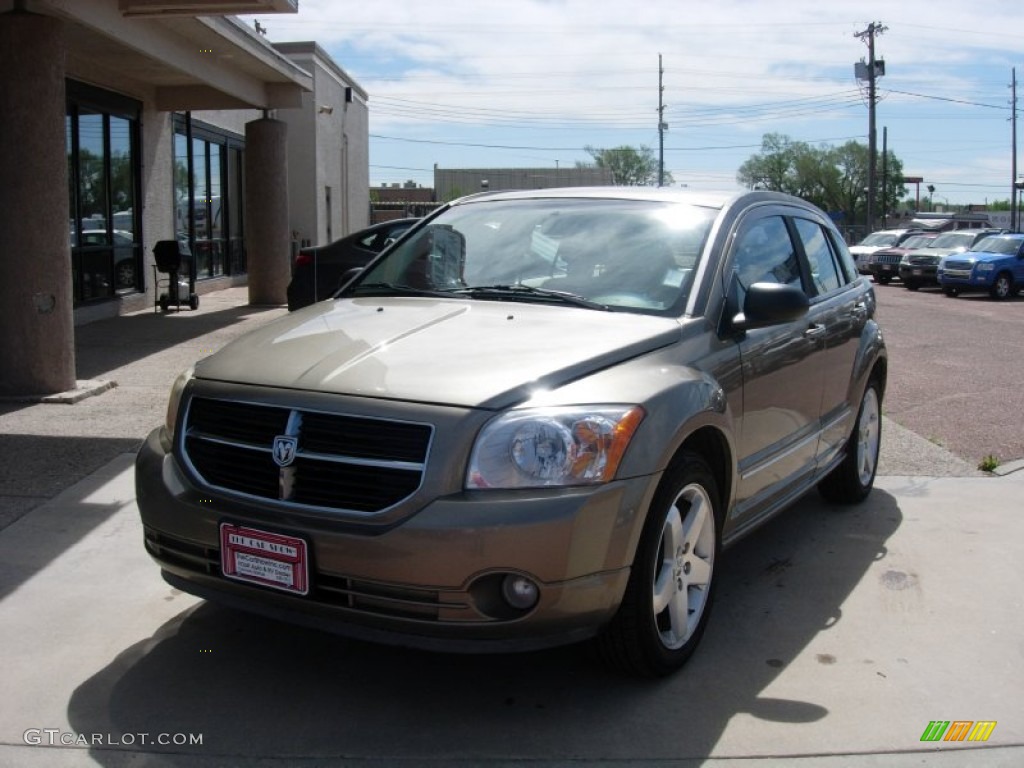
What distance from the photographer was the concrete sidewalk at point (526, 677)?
340 cm

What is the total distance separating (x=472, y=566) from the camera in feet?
10.6

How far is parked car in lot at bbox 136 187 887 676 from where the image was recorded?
3.30 metres

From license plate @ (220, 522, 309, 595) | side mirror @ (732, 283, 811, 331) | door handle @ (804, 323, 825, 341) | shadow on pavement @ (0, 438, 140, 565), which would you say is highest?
side mirror @ (732, 283, 811, 331)

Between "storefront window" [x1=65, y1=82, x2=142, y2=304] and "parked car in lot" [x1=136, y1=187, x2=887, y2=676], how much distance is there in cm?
1106

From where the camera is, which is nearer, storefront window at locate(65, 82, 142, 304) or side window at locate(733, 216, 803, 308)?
side window at locate(733, 216, 803, 308)

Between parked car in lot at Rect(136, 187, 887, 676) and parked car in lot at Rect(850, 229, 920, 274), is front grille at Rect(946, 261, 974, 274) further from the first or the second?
parked car in lot at Rect(136, 187, 887, 676)

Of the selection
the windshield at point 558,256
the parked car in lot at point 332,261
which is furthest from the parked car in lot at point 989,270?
the windshield at point 558,256

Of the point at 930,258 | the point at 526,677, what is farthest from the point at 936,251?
the point at 526,677

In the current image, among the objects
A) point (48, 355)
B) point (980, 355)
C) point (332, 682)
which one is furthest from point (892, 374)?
point (332, 682)

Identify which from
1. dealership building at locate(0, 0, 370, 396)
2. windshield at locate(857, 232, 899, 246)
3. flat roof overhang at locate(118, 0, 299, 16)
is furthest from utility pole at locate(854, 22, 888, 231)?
flat roof overhang at locate(118, 0, 299, 16)

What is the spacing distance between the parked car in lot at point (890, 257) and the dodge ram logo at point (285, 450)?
30.9m

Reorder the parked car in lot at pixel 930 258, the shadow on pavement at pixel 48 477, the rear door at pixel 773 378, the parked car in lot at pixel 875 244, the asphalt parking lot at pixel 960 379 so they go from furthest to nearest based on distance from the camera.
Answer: the parked car in lot at pixel 875 244, the parked car in lot at pixel 930 258, the asphalt parking lot at pixel 960 379, the shadow on pavement at pixel 48 477, the rear door at pixel 773 378

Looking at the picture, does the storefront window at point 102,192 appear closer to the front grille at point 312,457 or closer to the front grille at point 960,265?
the front grille at point 312,457

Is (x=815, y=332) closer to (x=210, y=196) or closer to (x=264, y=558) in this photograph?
(x=264, y=558)
